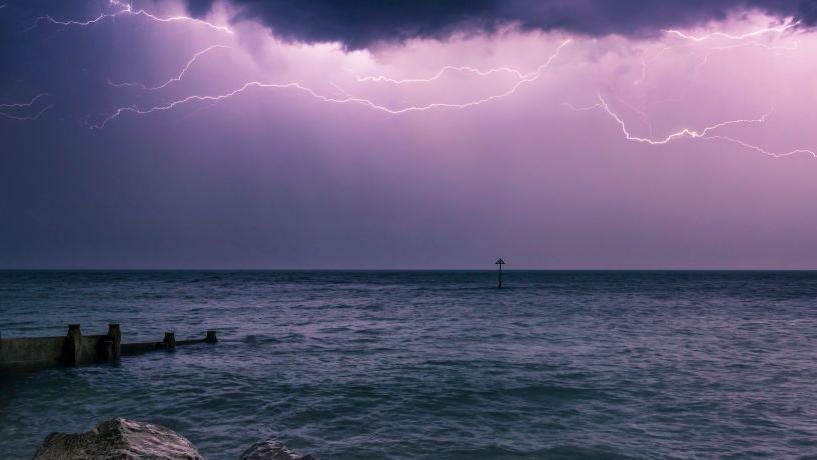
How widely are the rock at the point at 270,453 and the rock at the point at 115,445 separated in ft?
2.57

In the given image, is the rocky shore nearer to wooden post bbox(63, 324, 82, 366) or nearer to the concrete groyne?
the concrete groyne

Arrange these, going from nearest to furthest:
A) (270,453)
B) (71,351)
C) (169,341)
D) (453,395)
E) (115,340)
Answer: (270,453) < (453,395) < (71,351) < (115,340) < (169,341)

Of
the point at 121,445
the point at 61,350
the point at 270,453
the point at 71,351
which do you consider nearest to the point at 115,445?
the point at 121,445

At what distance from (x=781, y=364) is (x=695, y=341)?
655 centimetres

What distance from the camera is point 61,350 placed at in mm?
18609

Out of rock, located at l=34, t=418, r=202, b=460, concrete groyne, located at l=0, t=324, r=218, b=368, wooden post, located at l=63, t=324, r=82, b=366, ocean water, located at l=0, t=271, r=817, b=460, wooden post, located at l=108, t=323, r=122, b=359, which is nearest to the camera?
rock, located at l=34, t=418, r=202, b=460

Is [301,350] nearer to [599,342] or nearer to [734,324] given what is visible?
[599,342]

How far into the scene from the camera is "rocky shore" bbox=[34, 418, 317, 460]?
659 cm

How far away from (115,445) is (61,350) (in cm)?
1442

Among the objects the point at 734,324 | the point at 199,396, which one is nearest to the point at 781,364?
the point at 734,324

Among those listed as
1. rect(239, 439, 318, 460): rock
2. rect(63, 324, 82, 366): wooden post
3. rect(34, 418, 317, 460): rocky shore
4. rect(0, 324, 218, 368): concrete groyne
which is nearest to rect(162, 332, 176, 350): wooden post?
rect(0, 324, 218, 368): concrete groyne

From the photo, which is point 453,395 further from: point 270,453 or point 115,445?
point 115,445

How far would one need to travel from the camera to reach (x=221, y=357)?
2100 centimetres

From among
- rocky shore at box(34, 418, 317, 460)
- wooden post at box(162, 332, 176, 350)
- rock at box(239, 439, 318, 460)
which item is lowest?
wooden post at box(162, 332, 176, 350)
